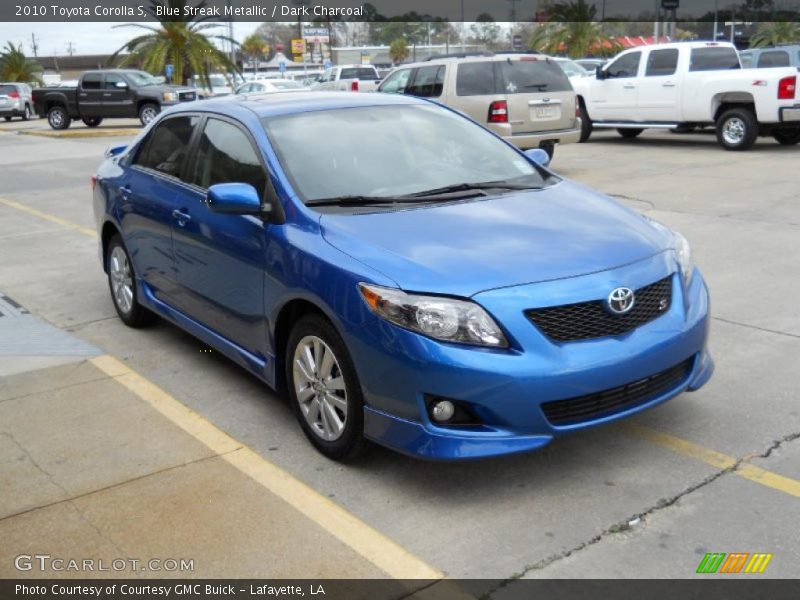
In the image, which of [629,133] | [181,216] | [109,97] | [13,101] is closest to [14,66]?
[13,101]

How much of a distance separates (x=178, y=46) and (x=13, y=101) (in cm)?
811

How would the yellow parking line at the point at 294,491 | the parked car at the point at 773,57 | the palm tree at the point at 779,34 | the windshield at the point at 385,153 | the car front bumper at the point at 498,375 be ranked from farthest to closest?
the palm tree at the point at 779,34 < the parked car at the point at 773,57 < the windshield at the point at 385,153 < the car front bumper at the point at 498,375 < the yellow parking line at the point at 294,491

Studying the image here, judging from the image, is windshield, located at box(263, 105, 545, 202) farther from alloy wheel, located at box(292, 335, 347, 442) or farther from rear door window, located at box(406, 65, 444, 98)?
rear door window, located at box(406, 65, 444, 98)

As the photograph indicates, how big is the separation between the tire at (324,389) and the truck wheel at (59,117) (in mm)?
28208

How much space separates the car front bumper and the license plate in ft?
32.7

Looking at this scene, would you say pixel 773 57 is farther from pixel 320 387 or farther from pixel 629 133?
pixel 320 387

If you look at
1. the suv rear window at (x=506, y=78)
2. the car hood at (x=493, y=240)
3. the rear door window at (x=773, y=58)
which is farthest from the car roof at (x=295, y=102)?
the rear door window at (x=773, y=58)

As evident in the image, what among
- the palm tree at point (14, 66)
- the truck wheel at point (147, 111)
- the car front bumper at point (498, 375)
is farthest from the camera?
the palm tree at point (14, 66)

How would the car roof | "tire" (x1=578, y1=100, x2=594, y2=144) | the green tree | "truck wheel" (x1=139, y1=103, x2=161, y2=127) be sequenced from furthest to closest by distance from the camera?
the green tree, "truck wheel" (x1=139, y1=103, x2=161, y2=127), "tire" (x1=578, y1=100, x2=594, y2=144), the car roof

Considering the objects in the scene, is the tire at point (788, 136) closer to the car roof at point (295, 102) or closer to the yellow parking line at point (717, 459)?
the car roof at point (295, 102)

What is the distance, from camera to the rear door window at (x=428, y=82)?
14070 millimetres

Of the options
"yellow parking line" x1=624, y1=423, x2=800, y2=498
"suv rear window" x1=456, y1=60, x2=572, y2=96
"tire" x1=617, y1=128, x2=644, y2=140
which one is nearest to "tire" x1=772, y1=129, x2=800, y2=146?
"tire" x1=617, y1=128, x2=644, y2=140

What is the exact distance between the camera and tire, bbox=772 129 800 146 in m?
16.4

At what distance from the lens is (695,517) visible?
363 cm
